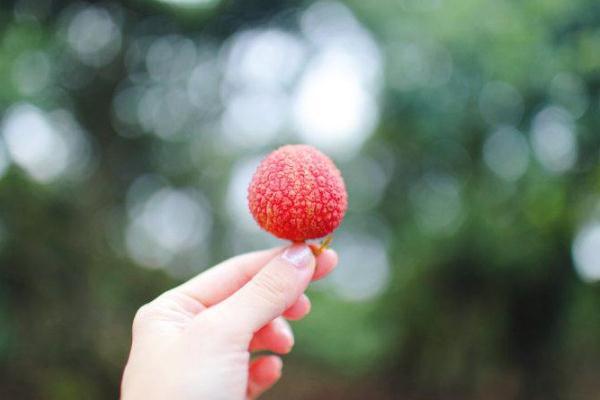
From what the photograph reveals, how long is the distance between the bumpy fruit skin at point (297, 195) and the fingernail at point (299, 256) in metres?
0.03

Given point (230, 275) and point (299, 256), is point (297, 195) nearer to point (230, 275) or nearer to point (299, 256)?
point (299, 256)

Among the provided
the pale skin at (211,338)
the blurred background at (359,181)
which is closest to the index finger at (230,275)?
the pale skin at (211,338)

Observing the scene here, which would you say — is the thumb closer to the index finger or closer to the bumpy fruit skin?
the bumpy fruit skin

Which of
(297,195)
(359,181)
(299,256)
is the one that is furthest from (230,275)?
(359,181)

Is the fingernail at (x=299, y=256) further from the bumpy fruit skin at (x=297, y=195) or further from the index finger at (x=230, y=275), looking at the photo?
the index finger at (x=230, y=275)

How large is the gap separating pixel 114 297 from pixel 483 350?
3.58 meters

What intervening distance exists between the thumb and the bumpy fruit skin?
9 cm

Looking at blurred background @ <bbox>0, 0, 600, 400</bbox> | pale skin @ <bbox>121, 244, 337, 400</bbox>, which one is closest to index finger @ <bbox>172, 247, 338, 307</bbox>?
pale skin @ <bbox>121, 244, 337, 400</bbox>

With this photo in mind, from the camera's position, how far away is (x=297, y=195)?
129cm

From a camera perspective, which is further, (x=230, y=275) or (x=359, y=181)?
(x=359, y=181)

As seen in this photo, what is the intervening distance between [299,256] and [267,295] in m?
0.14

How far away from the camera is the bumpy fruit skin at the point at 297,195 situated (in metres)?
1.29

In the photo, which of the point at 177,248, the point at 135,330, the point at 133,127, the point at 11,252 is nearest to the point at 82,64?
the point at 133,127

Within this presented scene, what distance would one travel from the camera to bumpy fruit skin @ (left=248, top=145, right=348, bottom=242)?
1.29m
